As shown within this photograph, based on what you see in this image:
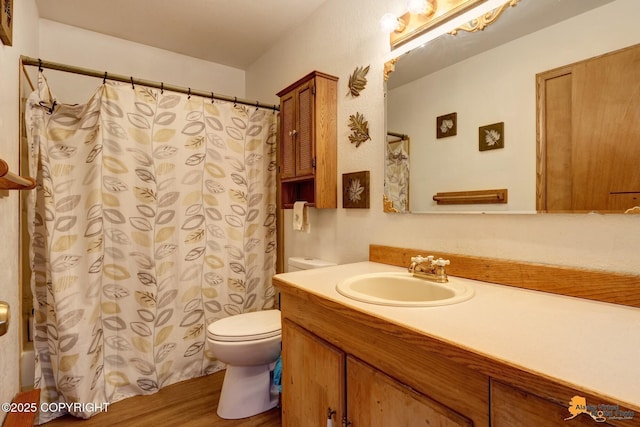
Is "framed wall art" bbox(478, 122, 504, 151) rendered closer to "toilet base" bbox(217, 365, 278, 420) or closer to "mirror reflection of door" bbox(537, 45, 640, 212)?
"mirror reflection of door" bbox(537, 45, 640, 212)

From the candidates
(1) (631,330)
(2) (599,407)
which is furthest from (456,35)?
(2) (599,407)

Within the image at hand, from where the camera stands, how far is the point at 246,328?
1.67 metres

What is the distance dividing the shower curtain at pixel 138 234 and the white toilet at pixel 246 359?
0.48 m

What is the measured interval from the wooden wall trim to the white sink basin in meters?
0.09

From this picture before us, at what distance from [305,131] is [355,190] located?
0.48m

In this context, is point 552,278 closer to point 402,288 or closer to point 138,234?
point 402,288

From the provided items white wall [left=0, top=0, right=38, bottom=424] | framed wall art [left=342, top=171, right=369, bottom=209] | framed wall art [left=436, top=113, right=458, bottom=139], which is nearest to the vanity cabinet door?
framed wall art [left=436, top=113, right=458, bottom=139]

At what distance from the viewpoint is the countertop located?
1.70 ft

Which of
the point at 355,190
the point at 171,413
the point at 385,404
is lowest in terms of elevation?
the point at 171,413

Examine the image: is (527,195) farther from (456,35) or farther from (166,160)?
(166,160)

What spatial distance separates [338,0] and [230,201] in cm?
143

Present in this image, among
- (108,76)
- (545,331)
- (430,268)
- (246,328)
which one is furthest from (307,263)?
(108,76)

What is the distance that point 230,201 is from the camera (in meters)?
2.17

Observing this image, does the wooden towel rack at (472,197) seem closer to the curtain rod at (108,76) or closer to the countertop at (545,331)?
the countertop at (545,331)
